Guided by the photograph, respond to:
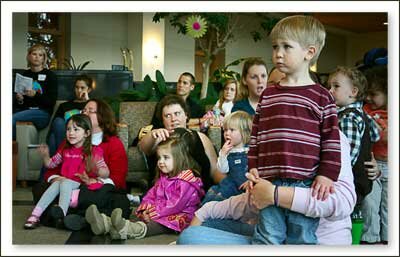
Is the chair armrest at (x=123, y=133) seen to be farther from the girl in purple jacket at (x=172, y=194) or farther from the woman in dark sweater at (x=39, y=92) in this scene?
the girl in purple jacket at (x=172, y=194)

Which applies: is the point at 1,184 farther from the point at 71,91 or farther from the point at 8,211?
the point at 71,91

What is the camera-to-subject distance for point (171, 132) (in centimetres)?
280

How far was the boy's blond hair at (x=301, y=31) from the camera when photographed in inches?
58.2

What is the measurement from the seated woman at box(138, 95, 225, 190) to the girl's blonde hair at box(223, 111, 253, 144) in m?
0.28

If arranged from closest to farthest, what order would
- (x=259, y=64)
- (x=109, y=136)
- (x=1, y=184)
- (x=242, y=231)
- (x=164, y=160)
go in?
(x=1, y=184), (x=242, y=231), (x=259, y=64), (x=164, y=160), (x=109, y=136)

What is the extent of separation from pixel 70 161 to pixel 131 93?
1576 millimetres

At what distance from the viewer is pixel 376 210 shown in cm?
206

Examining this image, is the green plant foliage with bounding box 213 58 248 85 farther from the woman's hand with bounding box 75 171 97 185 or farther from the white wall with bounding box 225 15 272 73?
the woman's hand with bounding box 75 171 97 185

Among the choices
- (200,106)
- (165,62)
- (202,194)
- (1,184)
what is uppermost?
(165,62)

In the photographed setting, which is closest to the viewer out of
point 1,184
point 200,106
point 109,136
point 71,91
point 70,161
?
point 1,184

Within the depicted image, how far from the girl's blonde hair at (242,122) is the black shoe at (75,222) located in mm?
901

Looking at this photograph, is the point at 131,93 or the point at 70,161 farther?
the point at 131,93

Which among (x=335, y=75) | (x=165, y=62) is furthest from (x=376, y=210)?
(x=165, y=62)

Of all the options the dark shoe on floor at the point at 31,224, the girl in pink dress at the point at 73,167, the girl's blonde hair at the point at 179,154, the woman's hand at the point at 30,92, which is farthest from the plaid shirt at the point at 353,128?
the woman's hand at the point at 30,92
